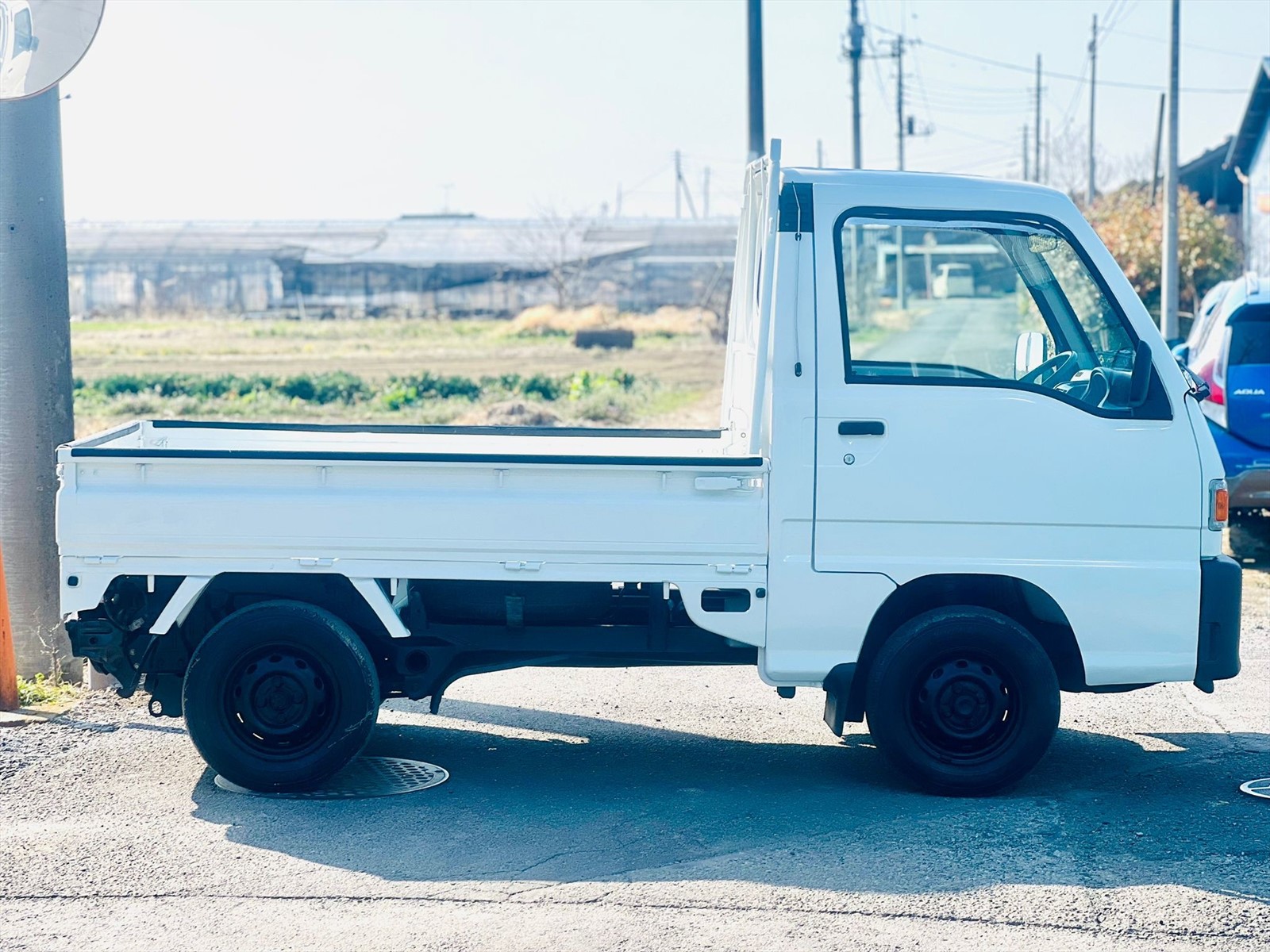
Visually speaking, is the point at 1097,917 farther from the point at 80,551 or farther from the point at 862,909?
the point at 80,551

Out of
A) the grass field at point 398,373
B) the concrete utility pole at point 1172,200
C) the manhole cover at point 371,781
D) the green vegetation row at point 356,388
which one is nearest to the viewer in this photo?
the manhole cover at point 371,781

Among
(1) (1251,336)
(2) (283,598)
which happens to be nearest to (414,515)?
(2) (283,598)

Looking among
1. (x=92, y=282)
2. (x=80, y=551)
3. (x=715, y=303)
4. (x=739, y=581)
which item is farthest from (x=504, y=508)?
(x=92, y=282)

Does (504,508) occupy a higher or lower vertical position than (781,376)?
lower

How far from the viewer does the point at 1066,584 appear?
19.7ft

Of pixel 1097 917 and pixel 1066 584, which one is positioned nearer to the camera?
pixel 1097 917

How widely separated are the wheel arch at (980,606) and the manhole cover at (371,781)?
1.87 metres

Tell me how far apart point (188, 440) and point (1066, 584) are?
436 centimetres

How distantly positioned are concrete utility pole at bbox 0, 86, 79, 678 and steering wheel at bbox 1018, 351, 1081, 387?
509 centimetres

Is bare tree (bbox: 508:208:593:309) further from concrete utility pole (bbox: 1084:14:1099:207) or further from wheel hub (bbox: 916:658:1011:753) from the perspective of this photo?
wheel hub (bbox: 916:658:1011:753)

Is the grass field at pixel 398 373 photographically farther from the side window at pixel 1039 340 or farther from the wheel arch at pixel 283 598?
the side window at pixel 1039 340

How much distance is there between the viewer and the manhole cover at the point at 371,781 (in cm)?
612

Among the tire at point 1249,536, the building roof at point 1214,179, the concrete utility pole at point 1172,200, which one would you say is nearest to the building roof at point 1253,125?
the building roof at point 1214,179

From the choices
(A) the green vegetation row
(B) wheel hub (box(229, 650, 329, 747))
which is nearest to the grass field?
(A) the green vegetation row
